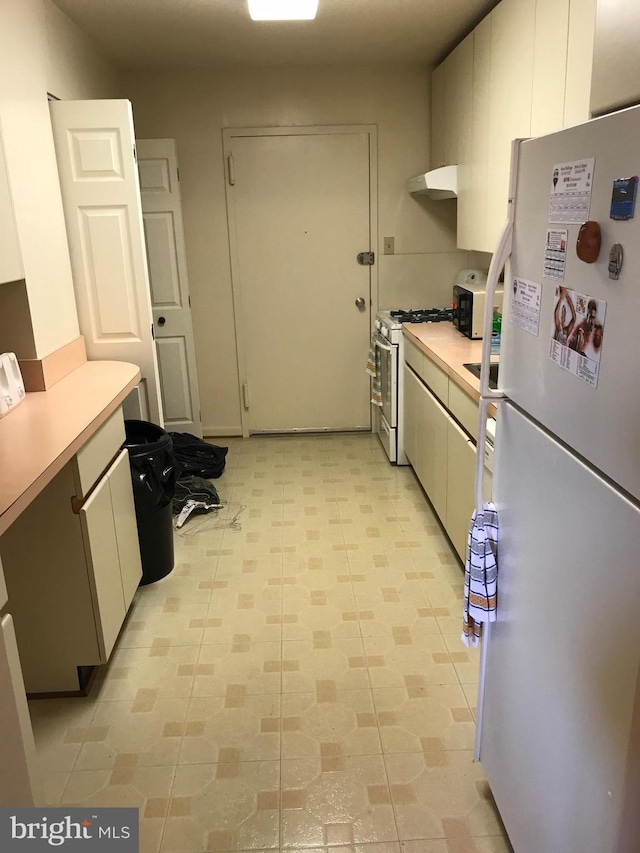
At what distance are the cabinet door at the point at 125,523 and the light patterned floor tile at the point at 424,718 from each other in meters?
0.99

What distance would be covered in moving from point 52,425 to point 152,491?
64cm

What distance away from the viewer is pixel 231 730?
6.37 ft

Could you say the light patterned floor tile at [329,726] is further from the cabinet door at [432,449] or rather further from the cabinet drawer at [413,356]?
the cabinet drawer at [413,356]

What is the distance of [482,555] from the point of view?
145 centimetres

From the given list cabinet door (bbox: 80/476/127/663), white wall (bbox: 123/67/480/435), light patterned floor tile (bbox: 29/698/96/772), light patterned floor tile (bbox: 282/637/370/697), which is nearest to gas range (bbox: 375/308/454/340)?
white wall (bbox: 123/67/480/435)

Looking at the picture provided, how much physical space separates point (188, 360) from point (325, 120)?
→ 1.78 meters

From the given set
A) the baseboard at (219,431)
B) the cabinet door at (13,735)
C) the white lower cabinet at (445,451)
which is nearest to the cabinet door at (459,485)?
the white lower cabinet at (445,451)

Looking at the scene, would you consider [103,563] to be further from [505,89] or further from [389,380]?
[505,89]

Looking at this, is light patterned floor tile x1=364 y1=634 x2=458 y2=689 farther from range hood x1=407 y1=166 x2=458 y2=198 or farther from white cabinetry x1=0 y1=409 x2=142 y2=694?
range hood x1=407 y1=166 x2=458 y2=198

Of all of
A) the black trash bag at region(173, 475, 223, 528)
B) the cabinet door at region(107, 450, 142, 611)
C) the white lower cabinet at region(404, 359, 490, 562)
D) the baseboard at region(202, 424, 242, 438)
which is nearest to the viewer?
the cabinet door at region(107, 450, 142, 611)

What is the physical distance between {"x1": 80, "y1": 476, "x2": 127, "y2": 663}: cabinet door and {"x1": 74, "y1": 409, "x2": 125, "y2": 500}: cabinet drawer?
5 centimetres

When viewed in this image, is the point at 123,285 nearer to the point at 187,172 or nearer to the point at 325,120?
the point at 187,172

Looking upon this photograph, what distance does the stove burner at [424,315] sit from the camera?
3947mm

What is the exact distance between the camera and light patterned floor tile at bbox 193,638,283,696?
212cm
